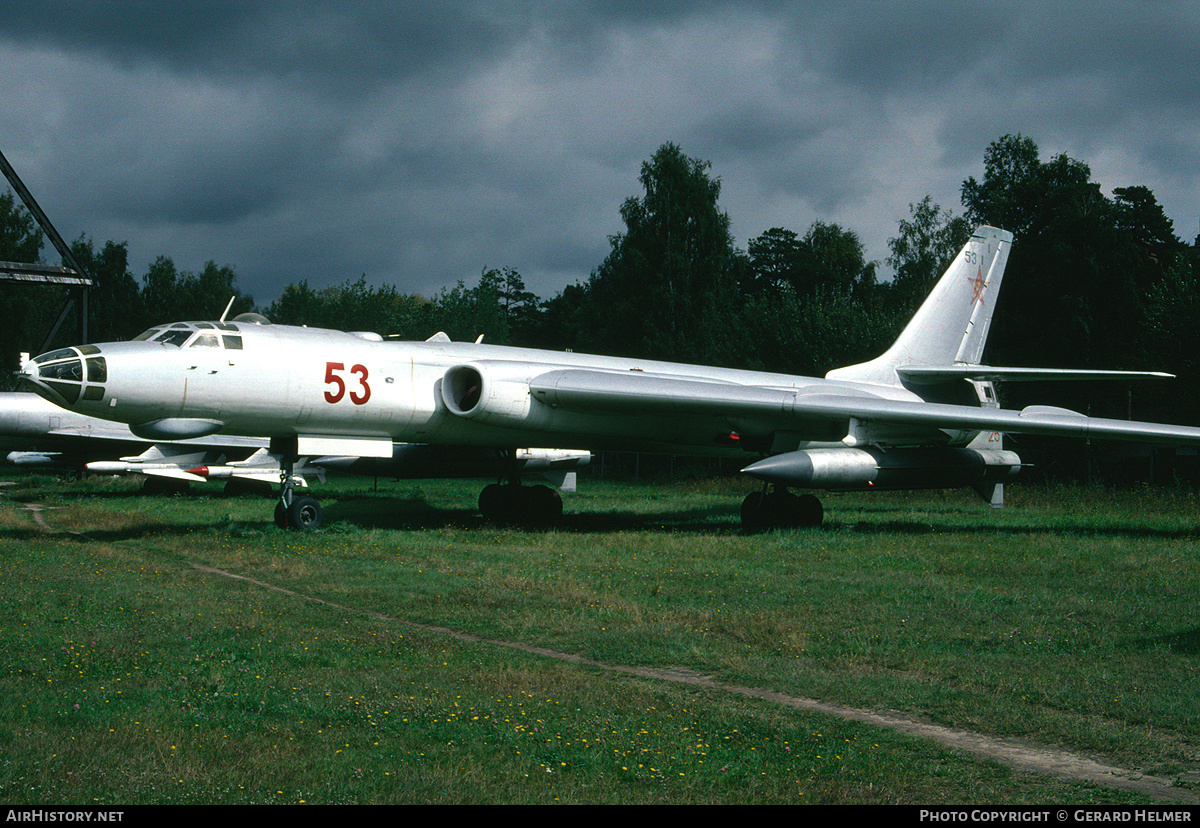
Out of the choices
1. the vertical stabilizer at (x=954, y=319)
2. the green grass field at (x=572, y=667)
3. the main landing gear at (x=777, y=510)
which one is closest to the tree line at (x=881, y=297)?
the vertical stabilizer at (x=954, y=319)

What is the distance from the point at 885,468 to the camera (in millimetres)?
14508

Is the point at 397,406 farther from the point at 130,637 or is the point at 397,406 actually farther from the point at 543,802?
the point at 543,802

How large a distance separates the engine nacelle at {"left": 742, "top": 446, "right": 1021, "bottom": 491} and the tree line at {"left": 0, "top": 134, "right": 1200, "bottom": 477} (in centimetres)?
1056

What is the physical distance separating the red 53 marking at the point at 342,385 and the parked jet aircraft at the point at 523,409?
0.6 inches

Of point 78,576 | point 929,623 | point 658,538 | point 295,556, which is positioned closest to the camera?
point 929,623

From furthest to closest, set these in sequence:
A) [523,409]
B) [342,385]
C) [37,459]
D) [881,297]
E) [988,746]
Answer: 1. [881,297]
2. [37,459]
3. [523,409]
4. [342,385]
5. [988,746]

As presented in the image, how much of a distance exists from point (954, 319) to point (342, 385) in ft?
37.3

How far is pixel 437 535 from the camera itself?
13.3 metres

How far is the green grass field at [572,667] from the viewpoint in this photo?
373 cm

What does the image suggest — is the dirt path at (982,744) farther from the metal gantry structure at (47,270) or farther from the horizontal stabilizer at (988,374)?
the metal gantry structure at (47,270)

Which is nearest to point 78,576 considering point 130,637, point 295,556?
point 295,556

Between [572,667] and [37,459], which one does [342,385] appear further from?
[37,459]

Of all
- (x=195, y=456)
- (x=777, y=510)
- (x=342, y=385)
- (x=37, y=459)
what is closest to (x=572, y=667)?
(x=342, y=385)
